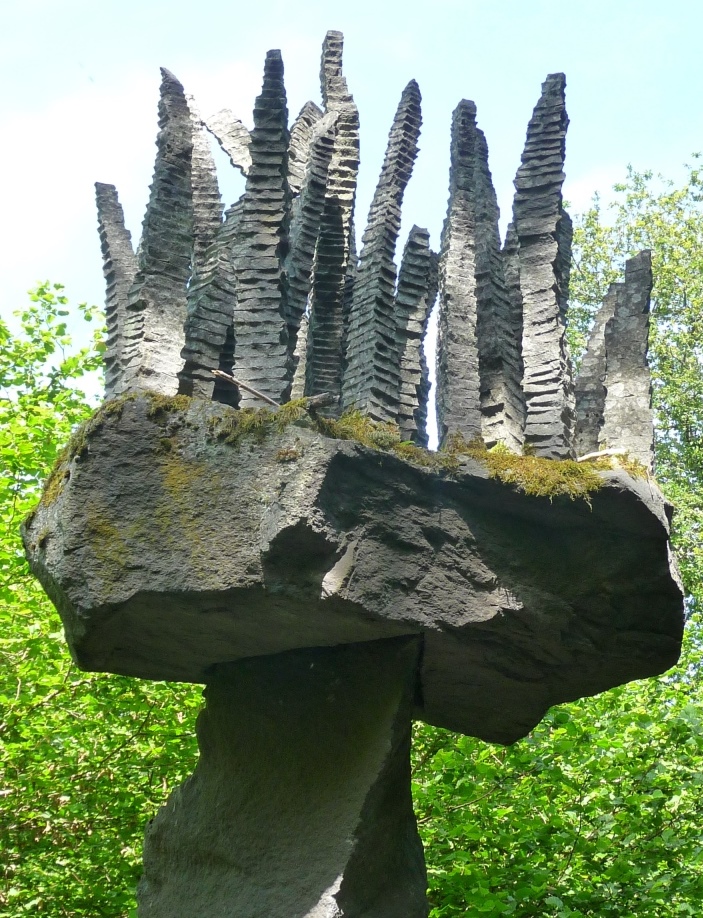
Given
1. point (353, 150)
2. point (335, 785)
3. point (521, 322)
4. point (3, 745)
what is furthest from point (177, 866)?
point (3, 745)

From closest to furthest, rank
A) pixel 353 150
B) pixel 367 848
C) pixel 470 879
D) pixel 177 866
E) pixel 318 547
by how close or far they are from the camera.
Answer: pixel 318 547, pixel 367 848, pixel 177 866, pixel 353 150, pixel 470 879

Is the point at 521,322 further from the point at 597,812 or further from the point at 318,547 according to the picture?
the point at 597,812

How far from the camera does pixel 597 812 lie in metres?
8.95

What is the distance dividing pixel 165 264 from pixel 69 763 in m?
6.03

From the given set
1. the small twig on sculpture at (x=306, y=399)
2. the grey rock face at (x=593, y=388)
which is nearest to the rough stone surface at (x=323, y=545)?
the small twig on sculpture at (x=306, y=399)

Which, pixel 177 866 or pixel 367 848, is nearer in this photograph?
pixel 367 848

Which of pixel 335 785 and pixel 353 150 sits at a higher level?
pixel 353 150

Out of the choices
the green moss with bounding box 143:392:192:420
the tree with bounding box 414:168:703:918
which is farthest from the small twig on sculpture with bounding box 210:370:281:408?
the tree with bounding box 414:168:703:918

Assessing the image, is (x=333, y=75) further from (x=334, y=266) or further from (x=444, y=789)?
(x=444, y=789)

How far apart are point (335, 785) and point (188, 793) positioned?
856mm

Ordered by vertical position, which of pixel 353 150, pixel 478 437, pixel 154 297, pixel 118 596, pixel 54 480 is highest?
pixel 353 150

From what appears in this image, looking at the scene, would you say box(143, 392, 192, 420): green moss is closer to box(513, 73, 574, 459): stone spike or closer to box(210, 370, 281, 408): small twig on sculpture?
box(210, 370, 281, 408): small twig on sculpture

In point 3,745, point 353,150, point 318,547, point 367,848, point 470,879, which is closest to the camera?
point 318,547

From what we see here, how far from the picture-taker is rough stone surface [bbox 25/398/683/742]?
405cm
